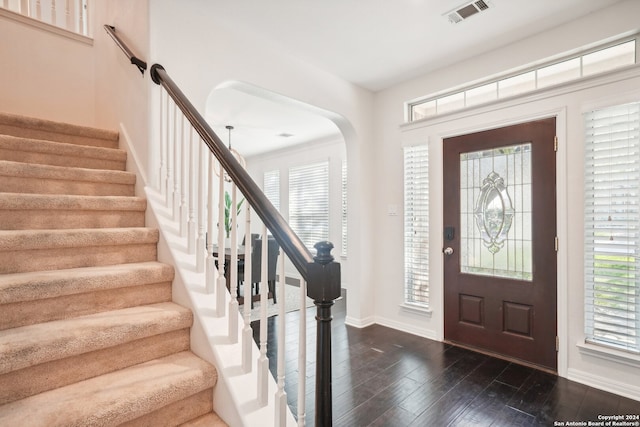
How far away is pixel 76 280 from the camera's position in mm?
1432

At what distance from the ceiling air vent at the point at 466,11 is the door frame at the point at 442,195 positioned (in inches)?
35.1

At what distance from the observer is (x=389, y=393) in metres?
2.32

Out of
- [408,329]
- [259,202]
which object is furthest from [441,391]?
[259,202]

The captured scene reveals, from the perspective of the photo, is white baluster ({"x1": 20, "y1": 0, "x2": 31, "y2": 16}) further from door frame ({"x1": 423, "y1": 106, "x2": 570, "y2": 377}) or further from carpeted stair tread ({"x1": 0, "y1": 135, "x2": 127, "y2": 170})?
door frame ({"x1": 423, "y1": 106, "x2": 570, "y2": 377})

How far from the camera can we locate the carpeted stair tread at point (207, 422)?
1304mm

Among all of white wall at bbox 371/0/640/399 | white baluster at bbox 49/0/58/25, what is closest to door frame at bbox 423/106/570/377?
white wall at bbox 371/0/640/399

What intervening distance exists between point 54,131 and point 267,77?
65.0 inches

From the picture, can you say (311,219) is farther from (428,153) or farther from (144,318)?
(144,318)

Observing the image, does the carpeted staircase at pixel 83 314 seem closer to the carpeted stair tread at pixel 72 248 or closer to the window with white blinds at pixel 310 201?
the carpeted stair tread at pixel 72 248

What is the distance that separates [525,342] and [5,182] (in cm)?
384

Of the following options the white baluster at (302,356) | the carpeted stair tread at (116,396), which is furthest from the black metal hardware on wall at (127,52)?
the white baluster at (302,356)

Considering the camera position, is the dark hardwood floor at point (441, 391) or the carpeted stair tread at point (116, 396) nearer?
the carpeted stair tread at point (116, 396)

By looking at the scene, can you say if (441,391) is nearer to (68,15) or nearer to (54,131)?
(54,131)

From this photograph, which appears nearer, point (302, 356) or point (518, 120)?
point (302, 356)
